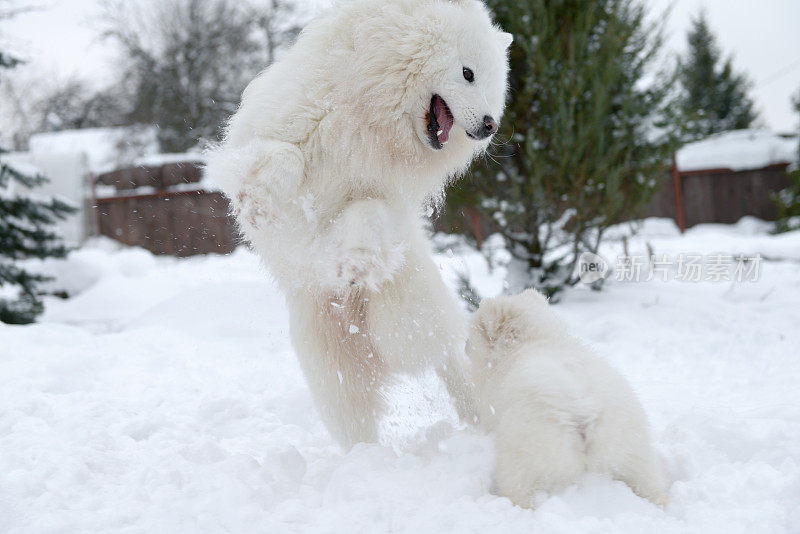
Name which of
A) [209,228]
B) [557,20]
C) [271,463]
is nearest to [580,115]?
[557,20]

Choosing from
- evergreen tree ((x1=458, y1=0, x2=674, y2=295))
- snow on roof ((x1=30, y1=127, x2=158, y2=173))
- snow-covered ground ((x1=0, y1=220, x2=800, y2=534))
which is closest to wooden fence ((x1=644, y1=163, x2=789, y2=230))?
evergreen tree ((x1=458, y1=0, x2=674, y2=295))

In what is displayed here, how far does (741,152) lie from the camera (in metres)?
16.6

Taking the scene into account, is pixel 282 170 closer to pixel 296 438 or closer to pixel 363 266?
pixel 363 266

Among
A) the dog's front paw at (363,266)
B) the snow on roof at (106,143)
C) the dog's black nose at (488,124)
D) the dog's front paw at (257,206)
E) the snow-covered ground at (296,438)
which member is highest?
the snow on roof at (106,143)

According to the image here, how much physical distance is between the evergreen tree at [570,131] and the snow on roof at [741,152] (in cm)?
1093

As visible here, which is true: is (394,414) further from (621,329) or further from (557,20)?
(557,20)

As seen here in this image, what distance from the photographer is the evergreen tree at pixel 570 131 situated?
5.87 m

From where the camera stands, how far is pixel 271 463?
2.55 metres

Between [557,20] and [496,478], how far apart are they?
5194mm

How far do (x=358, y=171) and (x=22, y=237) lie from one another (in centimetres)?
627

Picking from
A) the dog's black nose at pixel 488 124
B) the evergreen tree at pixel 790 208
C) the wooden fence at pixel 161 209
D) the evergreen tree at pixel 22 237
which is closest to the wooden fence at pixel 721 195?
the evergreen tree at pixel 790 208

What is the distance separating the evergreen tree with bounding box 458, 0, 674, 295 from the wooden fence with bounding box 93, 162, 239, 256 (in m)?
8.88

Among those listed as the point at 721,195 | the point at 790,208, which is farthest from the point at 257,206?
the point at 721,195

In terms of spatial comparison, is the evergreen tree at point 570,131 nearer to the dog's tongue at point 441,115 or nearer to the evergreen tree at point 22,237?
the dog's tongue at point 441,115
